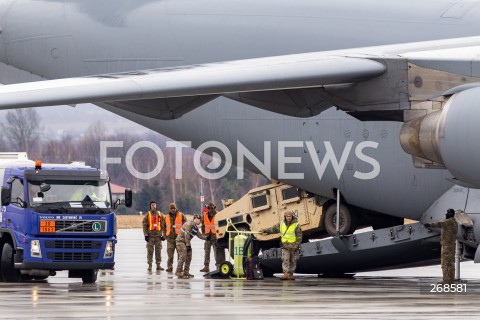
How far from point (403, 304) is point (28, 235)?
7.91 metres

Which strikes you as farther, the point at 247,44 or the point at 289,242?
the point at 289,242

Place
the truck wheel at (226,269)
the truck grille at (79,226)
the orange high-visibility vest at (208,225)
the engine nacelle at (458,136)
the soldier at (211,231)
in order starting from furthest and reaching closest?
the orange high-visibility vest at (208,225)
the soldier at (211,231)
the truck wheel at (226,269)
the truck grille at (79,226)
the engine nacelle at (458,136)

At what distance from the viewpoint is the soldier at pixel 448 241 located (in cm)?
1986

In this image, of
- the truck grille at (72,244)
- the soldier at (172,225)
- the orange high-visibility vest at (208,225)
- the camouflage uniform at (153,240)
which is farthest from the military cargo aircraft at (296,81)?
the camouflage uniform at (153,240)

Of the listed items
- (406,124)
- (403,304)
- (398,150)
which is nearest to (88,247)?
(398,150)

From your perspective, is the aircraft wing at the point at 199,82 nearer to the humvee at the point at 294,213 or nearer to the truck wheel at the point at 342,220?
the truck wheel at the point at 342,220

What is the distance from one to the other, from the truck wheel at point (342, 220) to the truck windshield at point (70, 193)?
13.2 feet

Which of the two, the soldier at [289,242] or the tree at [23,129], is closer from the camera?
the soldier at [289,242]

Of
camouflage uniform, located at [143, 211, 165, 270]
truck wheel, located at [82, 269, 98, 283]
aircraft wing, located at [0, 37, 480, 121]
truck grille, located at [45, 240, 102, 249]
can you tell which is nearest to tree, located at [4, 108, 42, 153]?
camouflage uniform, located at [143, 211, 165, 270]

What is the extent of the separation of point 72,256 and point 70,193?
121 centimetres

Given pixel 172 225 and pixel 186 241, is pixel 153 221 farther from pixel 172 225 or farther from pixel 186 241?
pixel 186 241

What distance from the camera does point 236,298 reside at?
18016 millimetres

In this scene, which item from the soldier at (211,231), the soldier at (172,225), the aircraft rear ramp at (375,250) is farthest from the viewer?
the soldier at (172,225)
